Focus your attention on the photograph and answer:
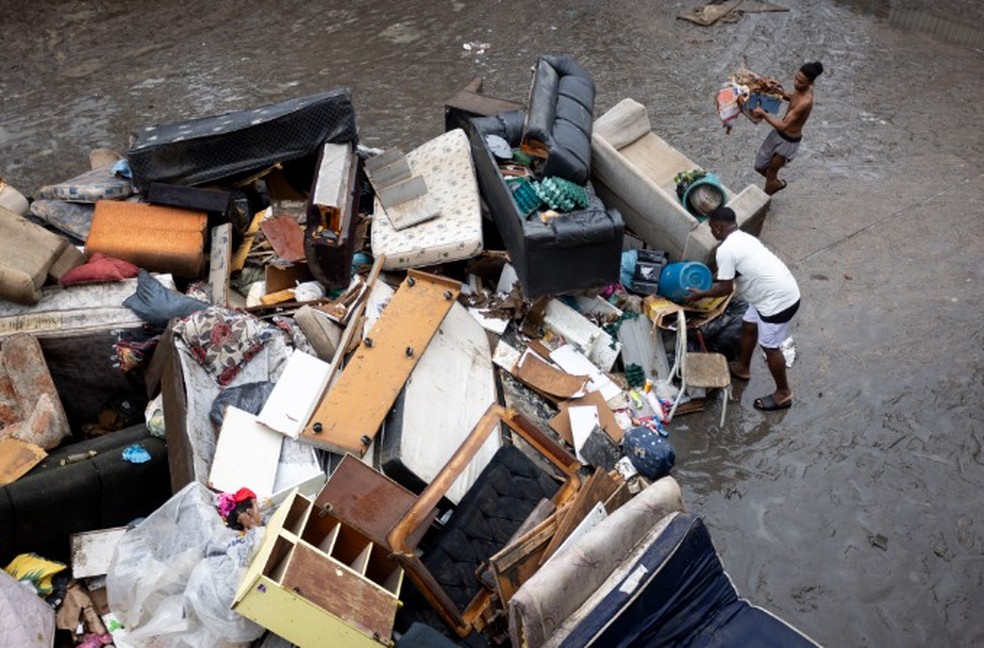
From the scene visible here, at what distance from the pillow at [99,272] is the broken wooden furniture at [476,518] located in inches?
112

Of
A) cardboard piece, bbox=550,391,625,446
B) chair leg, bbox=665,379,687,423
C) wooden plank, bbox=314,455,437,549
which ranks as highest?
wooden plank, bbox=314,455,437,549

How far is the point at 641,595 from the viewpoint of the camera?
3740 mm

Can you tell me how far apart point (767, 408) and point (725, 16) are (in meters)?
7.05

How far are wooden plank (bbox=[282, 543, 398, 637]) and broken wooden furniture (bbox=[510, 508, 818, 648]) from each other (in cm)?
61

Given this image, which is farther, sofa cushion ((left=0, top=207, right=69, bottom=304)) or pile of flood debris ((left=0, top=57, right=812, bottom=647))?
sofa cushion ((left=0, top=207, right=69, bottom=304))

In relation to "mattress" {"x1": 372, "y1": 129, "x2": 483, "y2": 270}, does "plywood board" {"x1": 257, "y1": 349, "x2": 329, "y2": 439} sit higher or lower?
lower

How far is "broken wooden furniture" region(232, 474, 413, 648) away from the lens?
3512 millimetres

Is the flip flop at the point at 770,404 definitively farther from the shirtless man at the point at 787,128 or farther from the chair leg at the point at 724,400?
the shirtless man at the point at 787,128

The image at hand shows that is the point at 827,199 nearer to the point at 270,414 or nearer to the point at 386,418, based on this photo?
the point at 386,418

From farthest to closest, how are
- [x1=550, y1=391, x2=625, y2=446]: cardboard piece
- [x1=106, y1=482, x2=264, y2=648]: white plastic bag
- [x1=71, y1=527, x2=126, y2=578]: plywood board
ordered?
[x1=550, y1=391, x2=625, y2=446]: cardboard piece < [x1=71, y1=527, x2=126, y2=578]: plywood board < [x1=106, y1=482, x2=264, y2=648]: white plastic bag

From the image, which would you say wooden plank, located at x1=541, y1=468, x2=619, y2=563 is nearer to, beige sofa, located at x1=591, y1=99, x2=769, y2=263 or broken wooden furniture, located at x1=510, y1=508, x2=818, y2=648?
broken wooden furniture, located at x1=510, y1=508, x2=818, y2=648

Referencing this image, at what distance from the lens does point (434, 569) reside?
4289mm

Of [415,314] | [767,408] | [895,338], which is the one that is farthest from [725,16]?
[415,314]

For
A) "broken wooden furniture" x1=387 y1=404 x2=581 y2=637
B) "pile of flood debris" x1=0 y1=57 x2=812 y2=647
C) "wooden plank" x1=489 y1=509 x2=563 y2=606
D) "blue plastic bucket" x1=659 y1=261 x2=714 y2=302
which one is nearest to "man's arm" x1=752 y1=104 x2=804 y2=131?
"pile of flood debris" x1=0 y1=57 x2=812 y2=647
